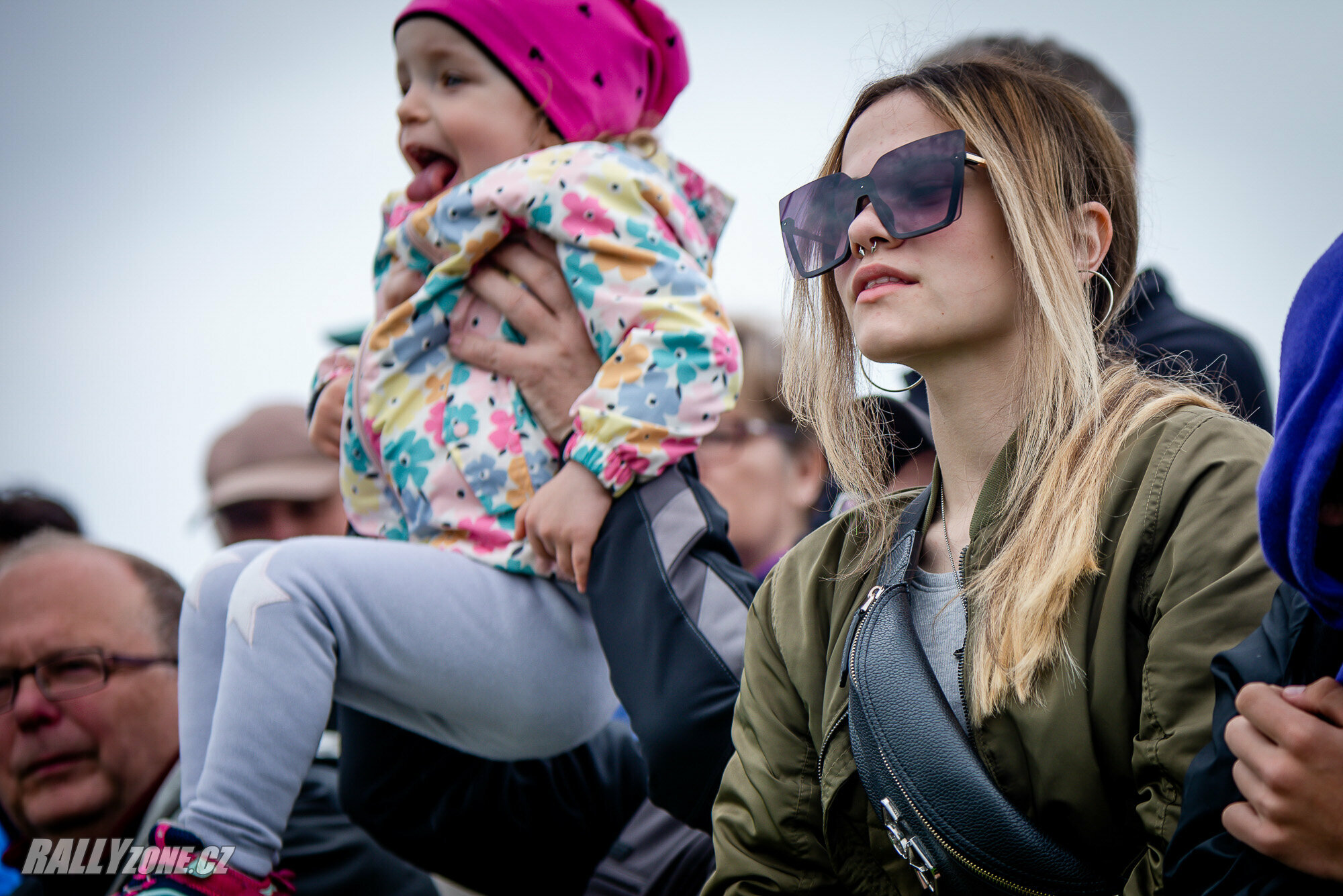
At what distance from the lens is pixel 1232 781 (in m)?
1.21

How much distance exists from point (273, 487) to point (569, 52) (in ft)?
7.15

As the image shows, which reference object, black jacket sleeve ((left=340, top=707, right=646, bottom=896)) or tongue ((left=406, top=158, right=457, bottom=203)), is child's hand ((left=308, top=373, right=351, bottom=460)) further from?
black jacket sleeve ((left=340, top=707, right=646, bottom=896))

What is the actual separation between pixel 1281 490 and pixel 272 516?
3.58m

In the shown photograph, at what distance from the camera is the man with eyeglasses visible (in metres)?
3.02

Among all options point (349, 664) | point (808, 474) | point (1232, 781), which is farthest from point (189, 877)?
point (808, 474)

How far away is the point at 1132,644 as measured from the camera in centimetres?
144

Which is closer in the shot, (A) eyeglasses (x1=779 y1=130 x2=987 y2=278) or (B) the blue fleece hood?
(B) the blue fleece hood

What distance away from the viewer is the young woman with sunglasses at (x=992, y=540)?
4.61ft

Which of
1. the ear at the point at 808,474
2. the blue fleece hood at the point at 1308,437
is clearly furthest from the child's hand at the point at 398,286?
the ear at the point at 808,474

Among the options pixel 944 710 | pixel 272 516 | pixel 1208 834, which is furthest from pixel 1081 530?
pixel 272 516

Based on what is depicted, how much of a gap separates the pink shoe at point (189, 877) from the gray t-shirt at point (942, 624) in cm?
111

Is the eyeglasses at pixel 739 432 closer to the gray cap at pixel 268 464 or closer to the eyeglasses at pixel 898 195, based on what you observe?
the gray cap at pixel 268 464

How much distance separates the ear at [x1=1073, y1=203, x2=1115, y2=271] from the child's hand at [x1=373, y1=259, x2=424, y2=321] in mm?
1347
